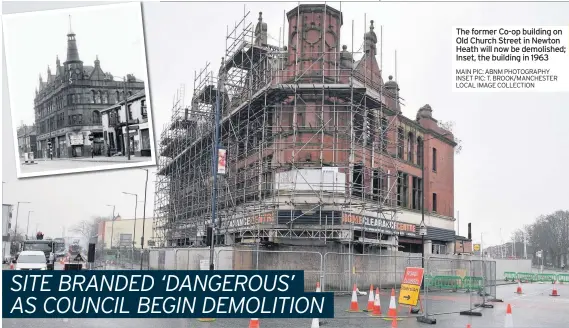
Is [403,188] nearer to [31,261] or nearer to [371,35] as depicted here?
[371,35]

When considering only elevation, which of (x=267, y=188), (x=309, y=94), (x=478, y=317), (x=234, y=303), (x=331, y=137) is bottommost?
(x=478, y=317)

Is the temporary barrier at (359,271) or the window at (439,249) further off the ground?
the temporary barrier at (359,271)

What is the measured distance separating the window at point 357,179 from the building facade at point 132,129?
40.6 feet

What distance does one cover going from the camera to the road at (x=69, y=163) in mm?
13766

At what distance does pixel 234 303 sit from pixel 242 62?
24.9m

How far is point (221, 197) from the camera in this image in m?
35.2

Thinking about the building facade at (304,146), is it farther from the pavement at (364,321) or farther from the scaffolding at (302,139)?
the pavement at (364,321)

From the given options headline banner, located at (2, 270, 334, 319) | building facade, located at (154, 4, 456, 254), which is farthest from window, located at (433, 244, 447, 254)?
headline banner, located at (2, 270, 334, 319)

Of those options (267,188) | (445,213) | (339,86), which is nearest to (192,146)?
(267,188)

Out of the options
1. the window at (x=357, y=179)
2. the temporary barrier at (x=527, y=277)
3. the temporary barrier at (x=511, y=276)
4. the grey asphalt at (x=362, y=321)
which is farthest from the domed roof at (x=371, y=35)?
the temporary barrier at (x=527, y=277)

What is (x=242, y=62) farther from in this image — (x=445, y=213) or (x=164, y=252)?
(x=445, y=213)

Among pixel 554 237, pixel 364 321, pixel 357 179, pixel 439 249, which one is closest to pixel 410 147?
pixel 439 249

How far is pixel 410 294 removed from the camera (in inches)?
647

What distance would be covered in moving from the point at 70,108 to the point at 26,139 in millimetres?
4978
